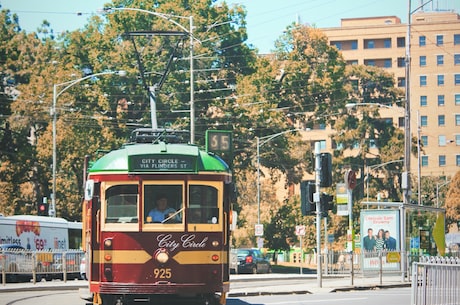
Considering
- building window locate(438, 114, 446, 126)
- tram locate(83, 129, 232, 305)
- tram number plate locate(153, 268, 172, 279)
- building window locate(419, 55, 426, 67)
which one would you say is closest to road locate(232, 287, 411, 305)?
tram locate(83, 129, 232, 305)

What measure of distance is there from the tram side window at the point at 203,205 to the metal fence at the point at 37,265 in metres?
20.1

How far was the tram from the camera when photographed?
58.2 ft

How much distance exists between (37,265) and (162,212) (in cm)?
2333

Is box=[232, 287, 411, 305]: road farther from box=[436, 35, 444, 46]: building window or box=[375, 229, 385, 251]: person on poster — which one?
box=[436, 35, 444, 46]: building window

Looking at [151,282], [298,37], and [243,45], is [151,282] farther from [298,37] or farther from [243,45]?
[298,37]

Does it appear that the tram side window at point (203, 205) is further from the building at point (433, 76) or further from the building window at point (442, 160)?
the building window at point (442, 160)

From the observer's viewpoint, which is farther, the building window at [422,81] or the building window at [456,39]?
the building window at [422,81]

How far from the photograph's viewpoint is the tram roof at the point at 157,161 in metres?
18.0

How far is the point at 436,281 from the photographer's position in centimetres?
1594

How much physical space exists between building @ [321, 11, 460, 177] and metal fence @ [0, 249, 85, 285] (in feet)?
254

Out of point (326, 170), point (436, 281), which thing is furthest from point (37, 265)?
point (436, 281)

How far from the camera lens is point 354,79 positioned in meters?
87.9

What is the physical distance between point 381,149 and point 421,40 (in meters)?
33.9

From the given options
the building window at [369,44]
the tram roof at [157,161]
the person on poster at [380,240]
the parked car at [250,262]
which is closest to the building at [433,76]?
the building window at [369,44]
